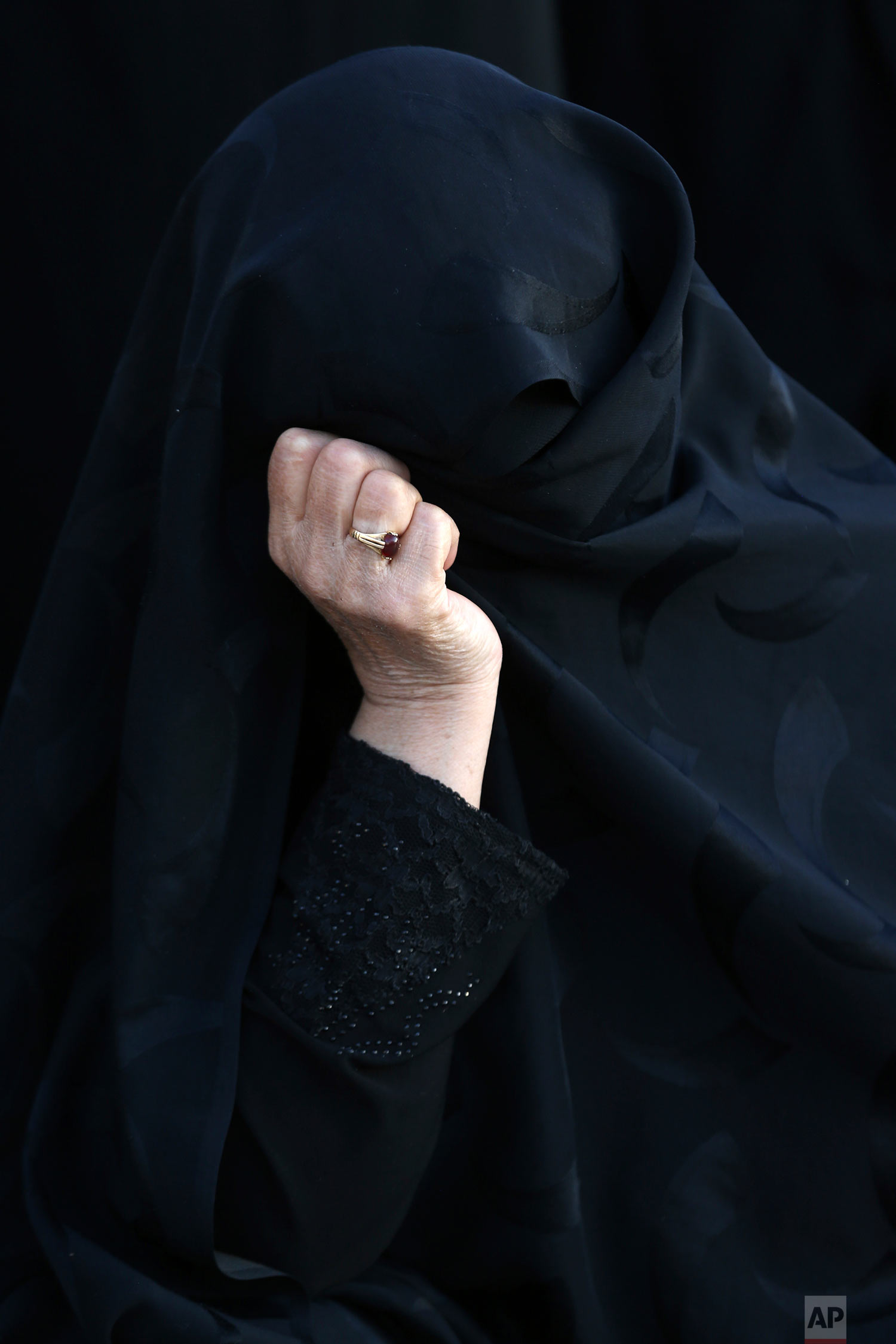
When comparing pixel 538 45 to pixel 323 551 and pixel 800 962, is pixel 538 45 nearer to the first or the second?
pixel 323 551

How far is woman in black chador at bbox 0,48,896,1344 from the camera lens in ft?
2.46

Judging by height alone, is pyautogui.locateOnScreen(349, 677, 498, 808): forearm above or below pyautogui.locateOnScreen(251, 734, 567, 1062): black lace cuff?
above

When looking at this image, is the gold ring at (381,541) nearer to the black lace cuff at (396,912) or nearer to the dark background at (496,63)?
the black lace cuff at (396,912)

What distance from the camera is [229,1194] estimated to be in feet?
2.64

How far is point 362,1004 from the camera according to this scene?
762 mm

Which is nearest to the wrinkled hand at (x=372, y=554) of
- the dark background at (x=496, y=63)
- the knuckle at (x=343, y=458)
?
the knuckle at (x=343, y=458)

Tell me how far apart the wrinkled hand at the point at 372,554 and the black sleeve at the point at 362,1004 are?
3.9 inches

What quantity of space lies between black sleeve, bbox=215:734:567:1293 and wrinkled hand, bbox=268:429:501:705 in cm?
10

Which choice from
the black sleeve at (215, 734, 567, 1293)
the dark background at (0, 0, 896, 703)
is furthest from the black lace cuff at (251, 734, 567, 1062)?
the dark background at (0, 0, 896, 703)

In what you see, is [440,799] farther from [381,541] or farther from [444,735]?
[381,541]

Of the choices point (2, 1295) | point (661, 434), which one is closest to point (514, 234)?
point (661, 434)

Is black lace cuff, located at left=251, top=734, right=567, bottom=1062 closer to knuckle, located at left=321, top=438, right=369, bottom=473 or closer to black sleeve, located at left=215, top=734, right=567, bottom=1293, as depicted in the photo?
black sleeve, located at left=215, top=734, right=567, bottom=1293

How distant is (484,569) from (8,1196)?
0.66m

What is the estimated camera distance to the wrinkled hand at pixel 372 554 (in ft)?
2.46
